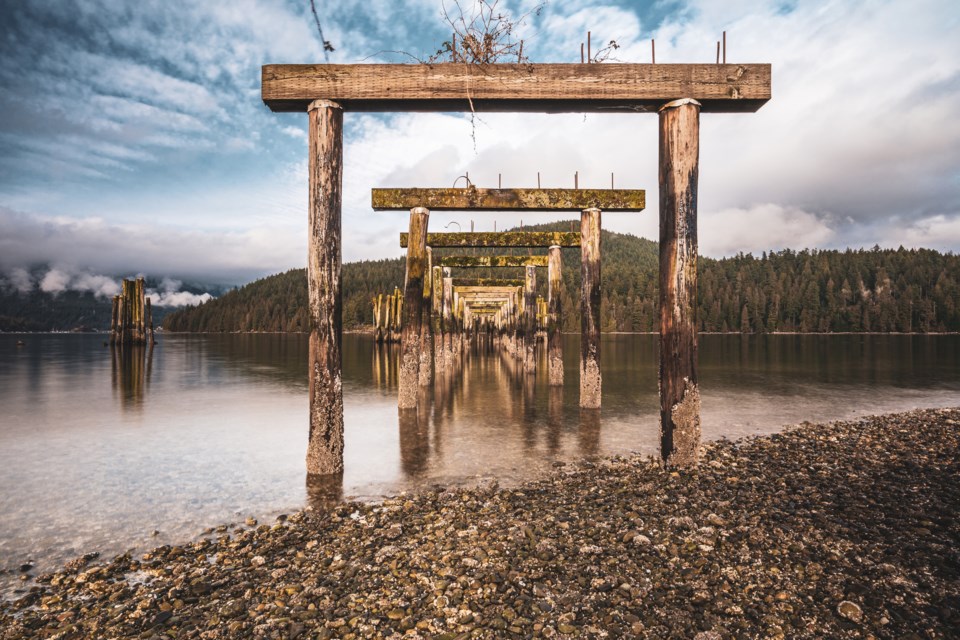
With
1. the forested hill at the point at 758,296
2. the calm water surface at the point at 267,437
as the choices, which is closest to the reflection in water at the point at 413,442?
the calm water surface at the point at 267,437

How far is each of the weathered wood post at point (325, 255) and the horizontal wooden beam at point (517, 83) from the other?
0.34 meters

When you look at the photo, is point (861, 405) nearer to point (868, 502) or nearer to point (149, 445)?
point (868, 502)

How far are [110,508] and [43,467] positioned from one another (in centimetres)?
353

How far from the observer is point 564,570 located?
387 centimetres

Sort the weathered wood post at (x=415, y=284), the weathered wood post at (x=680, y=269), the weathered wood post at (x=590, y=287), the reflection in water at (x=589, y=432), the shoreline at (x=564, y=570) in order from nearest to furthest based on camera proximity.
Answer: the shoreline at (x=564, y=570) < the weathered wood post at (x=680, y=269) < the reflection in water at (x=589, y=432) < the weathered wood post at (x=415, y=284) < the weathered wood post at (x=590, y=287)

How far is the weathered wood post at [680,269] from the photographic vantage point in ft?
20.0

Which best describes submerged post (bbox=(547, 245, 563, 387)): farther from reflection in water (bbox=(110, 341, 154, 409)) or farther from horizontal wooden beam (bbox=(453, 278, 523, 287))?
reflection in water (bbox=(110, 341, 154, 409))

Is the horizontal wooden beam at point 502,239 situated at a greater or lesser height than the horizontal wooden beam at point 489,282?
greater

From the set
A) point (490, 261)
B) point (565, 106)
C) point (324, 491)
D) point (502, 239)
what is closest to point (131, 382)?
point (490, 261)

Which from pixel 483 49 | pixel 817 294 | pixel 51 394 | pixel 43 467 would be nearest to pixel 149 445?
pixel 43 467

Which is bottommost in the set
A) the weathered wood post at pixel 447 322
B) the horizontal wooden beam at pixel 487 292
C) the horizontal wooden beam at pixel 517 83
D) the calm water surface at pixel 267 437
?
the calm water surface at pixel 267 437

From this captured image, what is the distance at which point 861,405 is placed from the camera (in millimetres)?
14156

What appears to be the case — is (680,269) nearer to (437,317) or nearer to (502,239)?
(502,239)

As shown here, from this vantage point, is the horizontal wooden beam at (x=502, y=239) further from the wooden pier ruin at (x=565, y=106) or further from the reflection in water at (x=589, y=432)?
the wooden pier ruin at (x=565, y=106)
